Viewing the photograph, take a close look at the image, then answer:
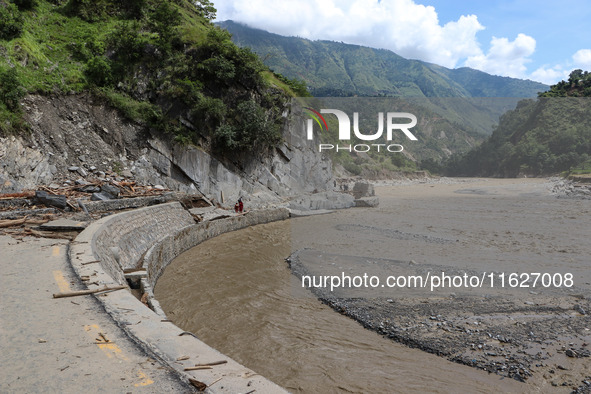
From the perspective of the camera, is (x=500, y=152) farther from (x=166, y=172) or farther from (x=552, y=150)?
(x=166, y=172)

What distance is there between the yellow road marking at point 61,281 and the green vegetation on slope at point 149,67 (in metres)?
17.5

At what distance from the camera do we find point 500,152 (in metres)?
85.1

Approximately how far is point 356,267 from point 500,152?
87705 mm

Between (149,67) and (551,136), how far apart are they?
7548 centimetres

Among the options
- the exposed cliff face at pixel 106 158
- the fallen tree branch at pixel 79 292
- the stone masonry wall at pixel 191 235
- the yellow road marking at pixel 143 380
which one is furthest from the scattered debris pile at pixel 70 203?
the yellow road marking at pixel 143 380

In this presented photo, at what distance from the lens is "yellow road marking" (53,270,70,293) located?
19.0ft

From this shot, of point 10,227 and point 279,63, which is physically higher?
point 279,63

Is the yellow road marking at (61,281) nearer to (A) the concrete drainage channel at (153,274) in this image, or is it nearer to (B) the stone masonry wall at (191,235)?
(A) the concrete drainage channel at (153,274)

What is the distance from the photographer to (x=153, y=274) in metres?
10.6

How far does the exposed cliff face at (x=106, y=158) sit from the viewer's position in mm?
17078

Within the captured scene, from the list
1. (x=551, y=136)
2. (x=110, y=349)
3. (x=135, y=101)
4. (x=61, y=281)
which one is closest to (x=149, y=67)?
(x=135, y=101)

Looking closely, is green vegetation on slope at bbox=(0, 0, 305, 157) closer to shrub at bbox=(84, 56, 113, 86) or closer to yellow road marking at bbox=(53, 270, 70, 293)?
shrub at bbox=(84, 56, 113, 86)

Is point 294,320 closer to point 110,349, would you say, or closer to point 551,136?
point 110,349

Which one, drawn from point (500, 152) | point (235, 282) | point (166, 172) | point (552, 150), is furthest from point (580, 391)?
point (500, 152)
